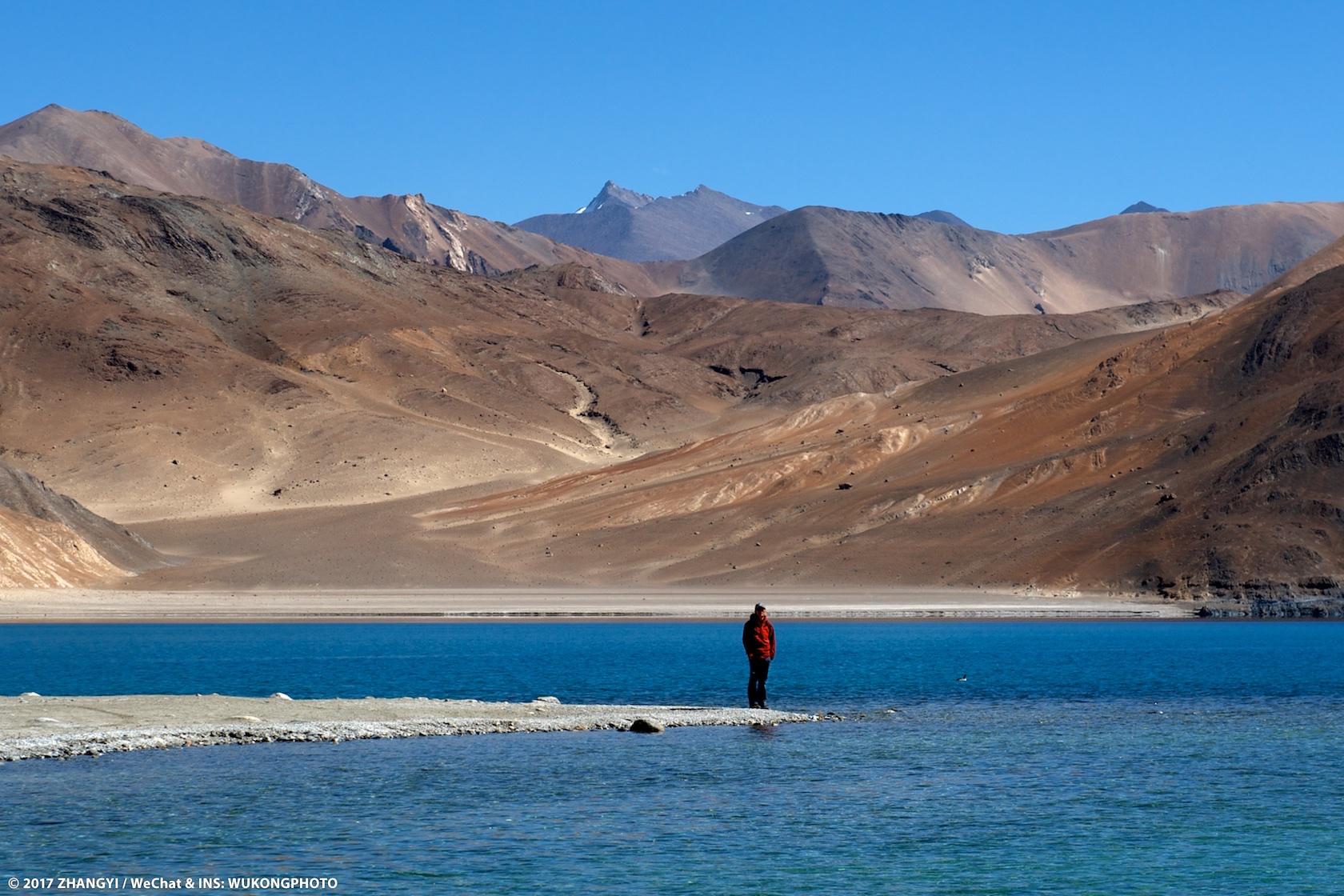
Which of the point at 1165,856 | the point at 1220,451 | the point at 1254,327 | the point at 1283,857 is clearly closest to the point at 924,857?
the point at 1165,856

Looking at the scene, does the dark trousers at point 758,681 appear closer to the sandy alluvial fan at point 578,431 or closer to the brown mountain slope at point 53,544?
the sandy alluvial fan at point 578,431

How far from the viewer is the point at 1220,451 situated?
9094cm

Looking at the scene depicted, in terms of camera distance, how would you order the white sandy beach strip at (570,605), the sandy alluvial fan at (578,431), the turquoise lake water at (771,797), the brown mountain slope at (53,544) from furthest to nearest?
the sandy alluvial fan at (578,431)
the brown mountain slope at (53,544)
the white sandy beach strip at (570,605)
the turquoise lake water at (771,797)

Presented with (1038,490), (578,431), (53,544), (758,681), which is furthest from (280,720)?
(578,431)

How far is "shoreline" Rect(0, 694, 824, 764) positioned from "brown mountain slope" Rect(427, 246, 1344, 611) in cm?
4864

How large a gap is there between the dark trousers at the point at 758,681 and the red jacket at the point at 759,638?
0.53 feet

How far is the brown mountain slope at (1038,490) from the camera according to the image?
80750 millimetres

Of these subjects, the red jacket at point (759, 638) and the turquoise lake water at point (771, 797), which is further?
the red jacket at point (759, 638)

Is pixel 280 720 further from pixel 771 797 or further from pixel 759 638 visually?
pixel 771 797

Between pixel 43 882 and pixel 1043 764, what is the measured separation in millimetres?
15406

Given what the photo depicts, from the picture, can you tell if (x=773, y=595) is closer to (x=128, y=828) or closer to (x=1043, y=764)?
Result: (x=1043, y=764)

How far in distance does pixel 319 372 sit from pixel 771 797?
13362 centimetres

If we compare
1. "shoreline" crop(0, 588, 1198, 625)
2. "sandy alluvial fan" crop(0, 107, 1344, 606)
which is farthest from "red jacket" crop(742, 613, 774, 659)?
"sandy alluvial fan" crop(0, 107, 1344, 606)

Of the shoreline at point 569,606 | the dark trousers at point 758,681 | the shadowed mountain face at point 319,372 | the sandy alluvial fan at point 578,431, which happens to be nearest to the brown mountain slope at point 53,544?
the sandy alluvial fan at point 578,431
